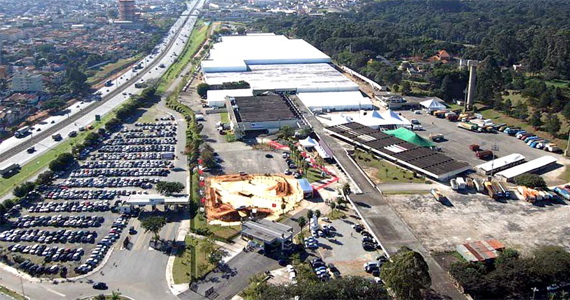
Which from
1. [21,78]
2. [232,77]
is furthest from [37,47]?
[232,77]

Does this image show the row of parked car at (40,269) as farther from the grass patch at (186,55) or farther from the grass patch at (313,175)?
the grass patch at (186,55)

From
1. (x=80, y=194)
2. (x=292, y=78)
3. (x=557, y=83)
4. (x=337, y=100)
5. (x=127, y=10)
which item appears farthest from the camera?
(x=127, y=10)

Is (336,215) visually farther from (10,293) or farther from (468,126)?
(468,126)

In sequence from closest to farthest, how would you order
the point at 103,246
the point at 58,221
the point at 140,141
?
the point at 103,246, the point at 58,221, the point at 140,141

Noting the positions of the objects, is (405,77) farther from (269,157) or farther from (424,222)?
(424,222)

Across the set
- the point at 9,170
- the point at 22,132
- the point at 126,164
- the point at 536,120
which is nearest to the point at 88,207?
the point at 126,164

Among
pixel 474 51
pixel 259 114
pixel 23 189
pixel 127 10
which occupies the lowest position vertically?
pixel 23 189
